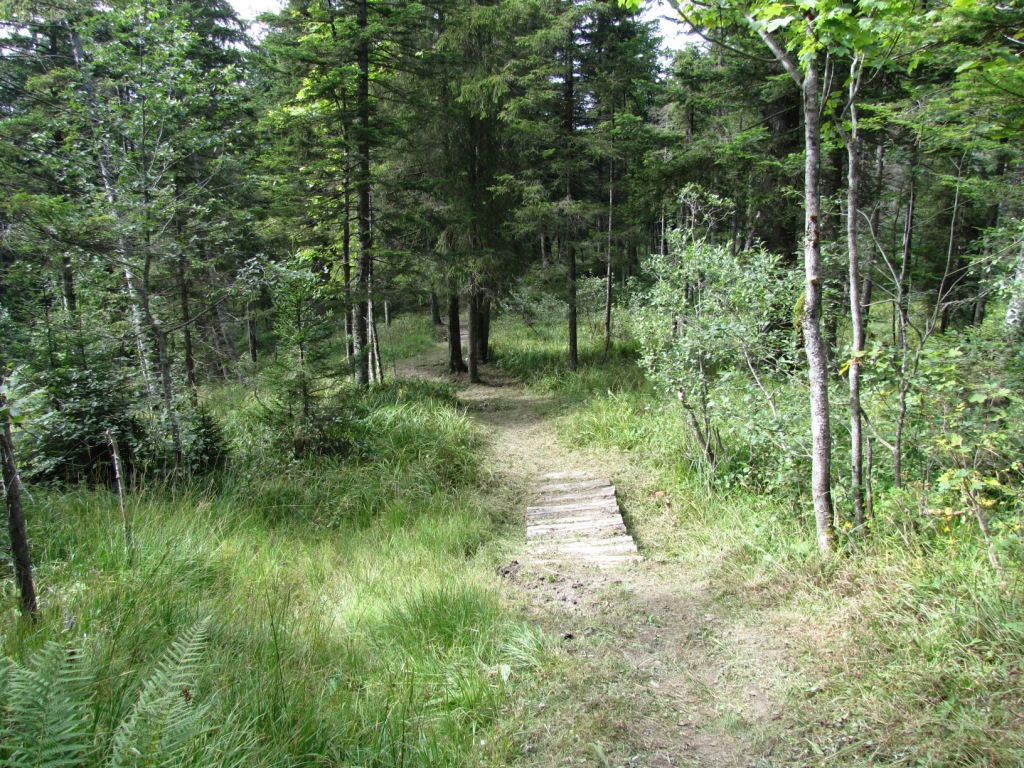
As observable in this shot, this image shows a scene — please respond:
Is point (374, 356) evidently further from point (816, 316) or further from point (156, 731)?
point (156, 731)

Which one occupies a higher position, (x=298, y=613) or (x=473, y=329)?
(x=473, y=329)

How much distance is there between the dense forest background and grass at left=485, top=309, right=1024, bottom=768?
9cm

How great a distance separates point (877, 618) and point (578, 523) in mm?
3545

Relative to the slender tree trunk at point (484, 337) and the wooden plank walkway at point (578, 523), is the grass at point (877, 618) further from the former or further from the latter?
the slender tree trunk at point (484, 337)

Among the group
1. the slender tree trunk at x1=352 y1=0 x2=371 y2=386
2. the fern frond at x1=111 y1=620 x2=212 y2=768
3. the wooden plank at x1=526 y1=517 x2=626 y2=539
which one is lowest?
the wooden plank at x1=526 y1=517 x2=626 y2=539

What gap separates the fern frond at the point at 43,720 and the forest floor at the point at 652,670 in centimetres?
202

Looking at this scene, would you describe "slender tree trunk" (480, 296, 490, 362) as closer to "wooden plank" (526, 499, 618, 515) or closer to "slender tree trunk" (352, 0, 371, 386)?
"slender tree trunk" (352, 0, 371, 386)

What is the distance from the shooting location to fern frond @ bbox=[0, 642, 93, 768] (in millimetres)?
1667

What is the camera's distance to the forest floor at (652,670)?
2.97 meters

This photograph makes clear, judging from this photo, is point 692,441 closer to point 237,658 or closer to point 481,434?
point 481,434

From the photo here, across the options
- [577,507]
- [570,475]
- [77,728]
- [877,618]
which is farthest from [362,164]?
[877,618]

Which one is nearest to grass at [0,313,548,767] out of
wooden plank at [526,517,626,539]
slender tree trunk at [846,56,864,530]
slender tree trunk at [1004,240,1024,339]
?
wooden plank at [526,517,626,539]

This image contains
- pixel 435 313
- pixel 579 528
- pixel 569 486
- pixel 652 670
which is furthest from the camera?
pixel 435 313

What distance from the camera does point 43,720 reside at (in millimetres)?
1720
